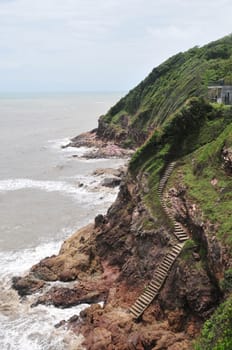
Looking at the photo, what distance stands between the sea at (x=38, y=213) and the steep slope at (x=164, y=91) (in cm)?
973

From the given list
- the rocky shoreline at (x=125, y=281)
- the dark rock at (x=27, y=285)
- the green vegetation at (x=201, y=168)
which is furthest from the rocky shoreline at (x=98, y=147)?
the dark rock at (x=27, y=285)

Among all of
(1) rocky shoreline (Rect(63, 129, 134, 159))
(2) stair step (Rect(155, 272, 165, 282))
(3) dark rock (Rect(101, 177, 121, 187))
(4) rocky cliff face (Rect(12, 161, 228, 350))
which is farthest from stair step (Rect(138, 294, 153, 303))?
(1) rocky shoreline (Rect(63, 129, 134, 159))

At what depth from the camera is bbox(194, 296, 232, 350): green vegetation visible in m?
14.2

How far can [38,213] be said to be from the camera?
149 feet

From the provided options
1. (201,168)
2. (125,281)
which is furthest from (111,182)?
(125,281)

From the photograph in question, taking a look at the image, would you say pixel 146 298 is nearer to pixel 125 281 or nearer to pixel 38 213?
pixel 125 281

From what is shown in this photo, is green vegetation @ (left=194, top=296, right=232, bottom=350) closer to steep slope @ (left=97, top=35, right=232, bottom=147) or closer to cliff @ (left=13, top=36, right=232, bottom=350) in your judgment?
cliff @ (left=13, top=36, right=232, bottom=350)

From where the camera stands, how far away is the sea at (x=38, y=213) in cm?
2423

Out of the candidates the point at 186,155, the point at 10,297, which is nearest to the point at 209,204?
the point at 186,155

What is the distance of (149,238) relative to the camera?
→ 2694 cm

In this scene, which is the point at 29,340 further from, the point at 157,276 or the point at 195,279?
the point at 195,279

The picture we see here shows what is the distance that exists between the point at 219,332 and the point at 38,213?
32301 mm

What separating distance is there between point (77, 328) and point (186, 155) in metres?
15.6

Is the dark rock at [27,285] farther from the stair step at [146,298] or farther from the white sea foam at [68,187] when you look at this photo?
the white sea foam at [68,187]
